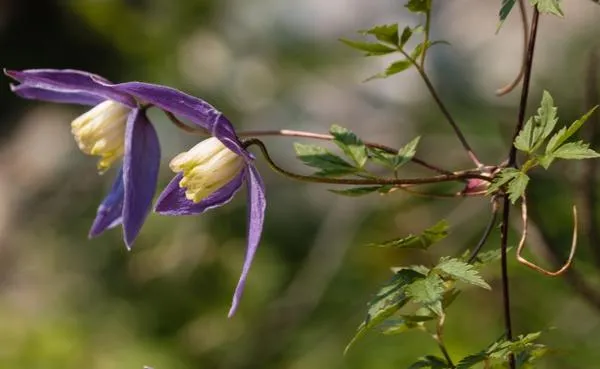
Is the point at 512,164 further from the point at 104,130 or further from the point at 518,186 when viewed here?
the point at 104,130

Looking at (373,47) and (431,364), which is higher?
(373,47)

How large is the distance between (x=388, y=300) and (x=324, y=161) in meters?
0.18

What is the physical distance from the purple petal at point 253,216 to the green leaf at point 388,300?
13 cm

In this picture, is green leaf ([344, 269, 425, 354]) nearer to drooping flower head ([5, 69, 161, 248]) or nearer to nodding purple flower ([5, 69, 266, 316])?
nodding purple flower ([5, 69, 266, 316])

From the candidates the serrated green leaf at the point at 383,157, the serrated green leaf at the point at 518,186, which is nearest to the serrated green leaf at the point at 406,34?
the serrated green leaf at the point at 383,157

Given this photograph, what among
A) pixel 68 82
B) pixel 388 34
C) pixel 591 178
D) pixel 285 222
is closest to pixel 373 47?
pixel 388 34

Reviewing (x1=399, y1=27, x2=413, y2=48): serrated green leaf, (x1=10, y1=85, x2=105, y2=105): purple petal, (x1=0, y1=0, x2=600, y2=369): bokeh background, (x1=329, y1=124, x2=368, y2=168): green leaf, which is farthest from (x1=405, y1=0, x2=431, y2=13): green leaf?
(x1=0, y1=0, x2=600, y2=369): bokeh background

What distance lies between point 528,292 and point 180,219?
1.20m

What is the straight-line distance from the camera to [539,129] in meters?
0.75

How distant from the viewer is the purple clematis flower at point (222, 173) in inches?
32.8

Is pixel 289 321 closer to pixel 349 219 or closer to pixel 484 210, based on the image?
pixel 349 219

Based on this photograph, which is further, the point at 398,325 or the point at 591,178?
the point at 591,178

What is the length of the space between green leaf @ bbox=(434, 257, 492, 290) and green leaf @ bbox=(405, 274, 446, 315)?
10mm

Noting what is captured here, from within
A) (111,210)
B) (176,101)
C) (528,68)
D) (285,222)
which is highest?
(528,68)
